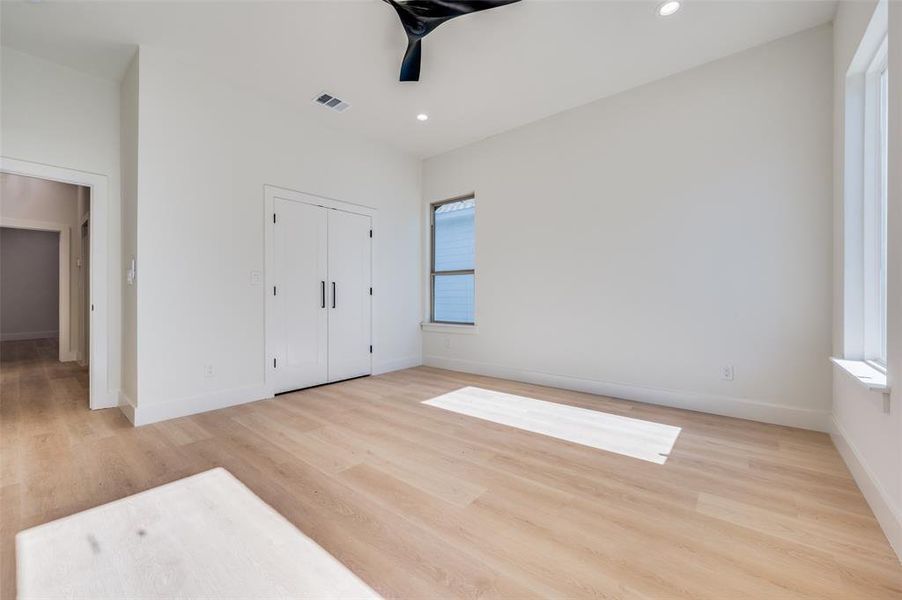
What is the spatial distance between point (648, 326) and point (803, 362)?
105 centimetres

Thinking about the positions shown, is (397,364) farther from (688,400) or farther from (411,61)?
(411,61)

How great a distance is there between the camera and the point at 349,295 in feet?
14.4

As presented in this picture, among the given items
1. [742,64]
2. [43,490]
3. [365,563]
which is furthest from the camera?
[742,64]

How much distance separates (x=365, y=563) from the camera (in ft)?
4.51

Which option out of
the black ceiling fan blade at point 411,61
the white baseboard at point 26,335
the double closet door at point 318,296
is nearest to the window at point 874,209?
the black ceiling fan blade at point 411,61

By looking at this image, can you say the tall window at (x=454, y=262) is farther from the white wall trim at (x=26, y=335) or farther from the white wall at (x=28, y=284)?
the white wall trim at (x=26, y=335)

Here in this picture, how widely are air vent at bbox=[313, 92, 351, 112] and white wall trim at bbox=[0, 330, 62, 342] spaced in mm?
9203

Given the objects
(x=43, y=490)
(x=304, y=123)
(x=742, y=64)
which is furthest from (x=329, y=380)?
(x=742, y=64)

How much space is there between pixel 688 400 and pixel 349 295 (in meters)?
3.59

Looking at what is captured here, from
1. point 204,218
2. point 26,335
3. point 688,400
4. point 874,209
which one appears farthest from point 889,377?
point 26,335

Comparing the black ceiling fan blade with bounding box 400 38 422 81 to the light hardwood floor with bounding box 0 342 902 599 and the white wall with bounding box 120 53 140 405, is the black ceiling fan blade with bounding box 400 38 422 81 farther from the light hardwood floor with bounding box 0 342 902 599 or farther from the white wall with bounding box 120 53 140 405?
the light hardwood floor with bounding box 0 342 902 599

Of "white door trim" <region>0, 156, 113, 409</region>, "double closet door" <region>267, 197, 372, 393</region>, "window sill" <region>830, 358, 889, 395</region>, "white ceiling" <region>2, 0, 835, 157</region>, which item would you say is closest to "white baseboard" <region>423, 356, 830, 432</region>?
"window sill" <region>830, 358, 889, 395</region>

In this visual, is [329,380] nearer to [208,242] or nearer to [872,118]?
[208,242]

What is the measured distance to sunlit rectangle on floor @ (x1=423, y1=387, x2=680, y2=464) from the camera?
2.44 m
